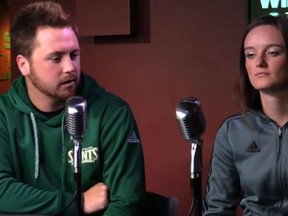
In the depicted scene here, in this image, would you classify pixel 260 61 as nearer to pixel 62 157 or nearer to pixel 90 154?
pixel 90 154

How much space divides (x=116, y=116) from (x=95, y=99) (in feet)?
0.42

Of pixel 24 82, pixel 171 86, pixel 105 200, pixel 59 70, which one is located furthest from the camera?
pixel 171 86

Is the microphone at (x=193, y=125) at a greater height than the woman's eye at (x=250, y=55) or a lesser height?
lesser

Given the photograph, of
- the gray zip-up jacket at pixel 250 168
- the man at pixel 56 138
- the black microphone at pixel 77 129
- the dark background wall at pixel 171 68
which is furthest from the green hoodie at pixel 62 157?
the dark background wall at pixel 171 68

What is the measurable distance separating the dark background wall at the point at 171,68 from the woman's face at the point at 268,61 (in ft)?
3.70

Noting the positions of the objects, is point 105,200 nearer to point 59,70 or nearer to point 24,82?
point 59,70

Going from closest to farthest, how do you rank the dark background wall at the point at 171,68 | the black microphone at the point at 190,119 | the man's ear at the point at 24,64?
the black microphone at the point at 190,119, the man's ear at the point at 24,64, the dark background wall at the point at 171,68

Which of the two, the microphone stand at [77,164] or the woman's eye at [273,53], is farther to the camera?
the woman's eye at [273,53]

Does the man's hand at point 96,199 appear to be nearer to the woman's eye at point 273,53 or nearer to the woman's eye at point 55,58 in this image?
the woman's eye at point 55,58

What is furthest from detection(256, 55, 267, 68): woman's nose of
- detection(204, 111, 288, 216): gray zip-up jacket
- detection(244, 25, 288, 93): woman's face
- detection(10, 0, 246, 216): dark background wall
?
detection(10, 0, 246, 216): dark background wall

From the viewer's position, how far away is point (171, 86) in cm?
307

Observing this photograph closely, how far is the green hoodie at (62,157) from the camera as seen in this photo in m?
1.75

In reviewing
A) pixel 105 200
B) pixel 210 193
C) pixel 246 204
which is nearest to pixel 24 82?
pixel 105 200

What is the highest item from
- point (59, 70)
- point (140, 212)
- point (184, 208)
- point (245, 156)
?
point (59, 70)
